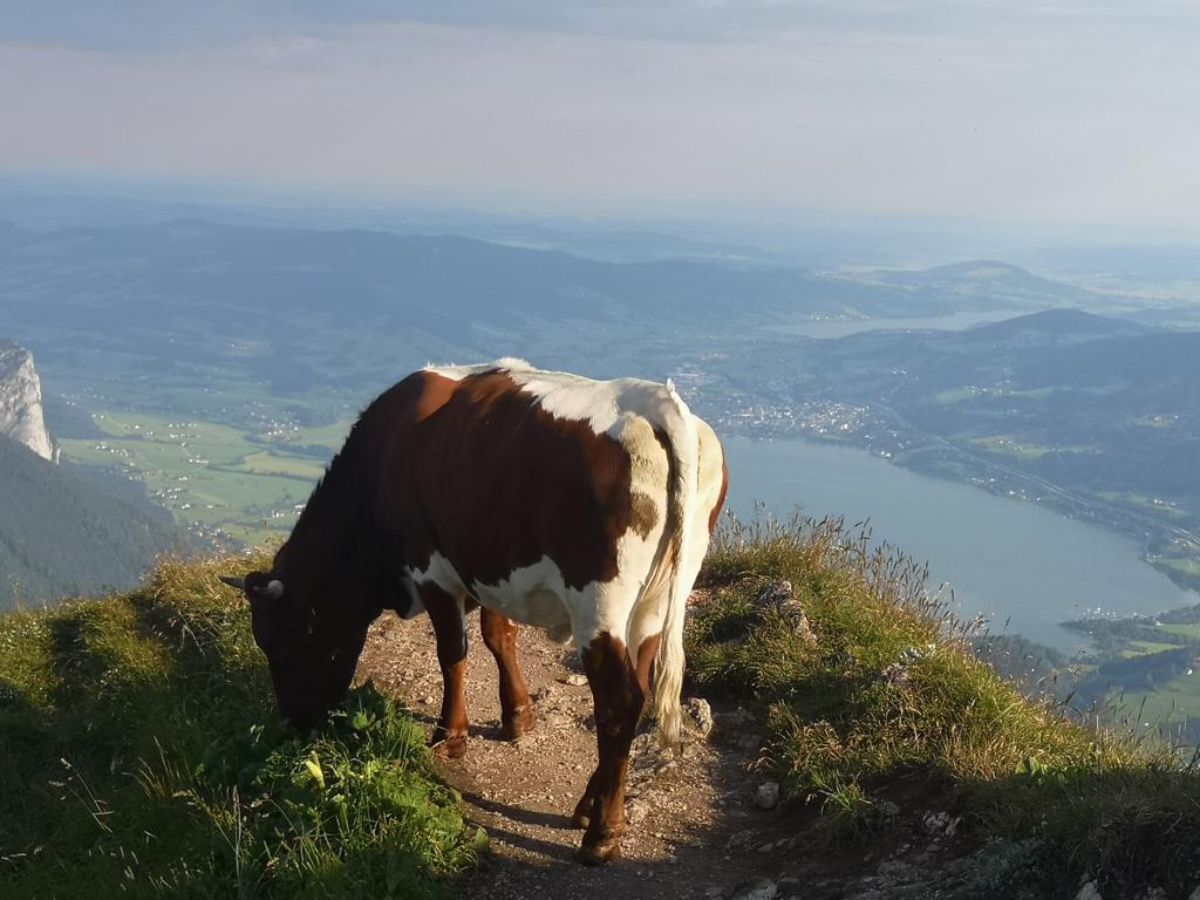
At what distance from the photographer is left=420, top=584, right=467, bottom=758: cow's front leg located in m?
6.63

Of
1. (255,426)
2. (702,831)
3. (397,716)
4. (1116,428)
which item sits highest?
(397,716)

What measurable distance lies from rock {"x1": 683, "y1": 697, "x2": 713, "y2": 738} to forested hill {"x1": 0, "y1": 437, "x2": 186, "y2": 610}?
69.9m

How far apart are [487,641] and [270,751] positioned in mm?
1649

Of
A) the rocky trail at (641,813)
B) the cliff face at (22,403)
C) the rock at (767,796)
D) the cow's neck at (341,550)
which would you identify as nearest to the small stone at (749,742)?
the rocky trail at (641,813)

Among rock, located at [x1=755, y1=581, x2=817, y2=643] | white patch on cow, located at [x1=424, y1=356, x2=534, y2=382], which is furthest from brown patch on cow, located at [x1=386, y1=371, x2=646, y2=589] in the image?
rock, located at [x1=755, y1=581, x2=817, y2=643]

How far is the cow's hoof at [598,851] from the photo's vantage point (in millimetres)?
5688

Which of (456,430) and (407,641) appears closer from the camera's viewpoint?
(456,430)

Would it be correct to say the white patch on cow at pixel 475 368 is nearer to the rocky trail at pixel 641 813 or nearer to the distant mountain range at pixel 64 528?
the rocky trail at pixel 641 813

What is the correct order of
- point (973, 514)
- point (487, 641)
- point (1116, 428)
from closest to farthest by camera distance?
point (487, 641)
point (973, 514)
point (1116, 428)

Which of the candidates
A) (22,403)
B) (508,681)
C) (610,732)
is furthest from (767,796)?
(22,403)

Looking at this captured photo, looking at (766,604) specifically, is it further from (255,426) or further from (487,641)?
(255,426)

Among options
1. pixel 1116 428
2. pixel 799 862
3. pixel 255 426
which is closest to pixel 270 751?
pixel 799 862

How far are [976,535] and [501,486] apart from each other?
9255cm

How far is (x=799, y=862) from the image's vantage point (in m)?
5.62
